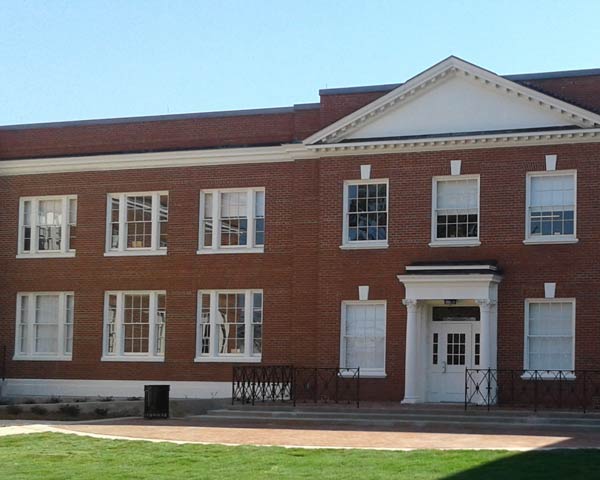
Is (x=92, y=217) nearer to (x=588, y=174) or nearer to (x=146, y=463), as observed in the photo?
(x=588, y=174)

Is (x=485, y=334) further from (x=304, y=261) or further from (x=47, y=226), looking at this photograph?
(x=47, y=226)

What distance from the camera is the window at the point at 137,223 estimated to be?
1427 inches

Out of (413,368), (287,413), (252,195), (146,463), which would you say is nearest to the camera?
(146,463)

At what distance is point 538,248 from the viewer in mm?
31156

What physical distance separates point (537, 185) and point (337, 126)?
5767 mm

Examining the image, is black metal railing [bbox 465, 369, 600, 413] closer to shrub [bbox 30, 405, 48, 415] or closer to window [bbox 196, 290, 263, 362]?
window [bbox 196, 290, 263, 362]

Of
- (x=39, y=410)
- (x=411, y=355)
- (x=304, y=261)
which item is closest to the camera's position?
(x=411, y=355)

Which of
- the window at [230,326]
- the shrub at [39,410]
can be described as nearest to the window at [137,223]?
the window at [230,326]

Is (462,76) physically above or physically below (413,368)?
above

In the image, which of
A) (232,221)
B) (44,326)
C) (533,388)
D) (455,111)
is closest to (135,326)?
(44,326)

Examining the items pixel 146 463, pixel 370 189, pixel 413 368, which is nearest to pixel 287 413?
pixel 413 368

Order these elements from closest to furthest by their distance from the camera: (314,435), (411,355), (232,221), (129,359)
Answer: (314,435) < (411,355) < (232,221) < (129,359)

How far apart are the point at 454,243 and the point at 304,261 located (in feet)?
15.2

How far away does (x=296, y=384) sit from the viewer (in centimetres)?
3328
